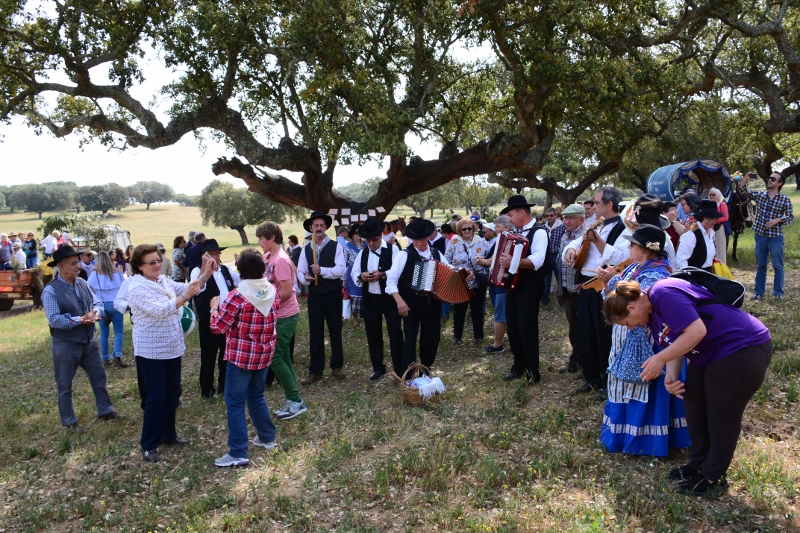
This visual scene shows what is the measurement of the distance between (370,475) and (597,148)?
51.7 feet

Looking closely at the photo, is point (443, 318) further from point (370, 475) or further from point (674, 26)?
point (674, 26)

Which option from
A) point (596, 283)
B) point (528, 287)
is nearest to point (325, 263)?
point (528, 287)

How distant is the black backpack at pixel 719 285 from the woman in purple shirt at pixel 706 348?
48 mm

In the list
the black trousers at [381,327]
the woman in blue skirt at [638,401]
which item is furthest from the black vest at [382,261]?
the woman in blue skirt at [638,401]

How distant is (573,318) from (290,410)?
339 centimetres

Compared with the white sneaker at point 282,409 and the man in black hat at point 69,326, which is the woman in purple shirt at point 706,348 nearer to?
the white sneaker at point 282,409

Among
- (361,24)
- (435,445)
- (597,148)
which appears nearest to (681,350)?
(435,445)

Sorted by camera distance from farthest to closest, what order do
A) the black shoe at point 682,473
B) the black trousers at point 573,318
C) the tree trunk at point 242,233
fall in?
the tree trunk at point 242,233 → the black trousers at point 573,318 → the black shoe at point 682,473

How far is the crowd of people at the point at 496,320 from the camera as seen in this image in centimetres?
396

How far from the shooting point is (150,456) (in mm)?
5582

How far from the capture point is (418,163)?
16891mm

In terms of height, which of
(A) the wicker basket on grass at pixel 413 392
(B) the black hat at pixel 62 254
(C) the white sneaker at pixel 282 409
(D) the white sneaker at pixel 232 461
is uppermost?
(B) the black hat at pixel 62 254

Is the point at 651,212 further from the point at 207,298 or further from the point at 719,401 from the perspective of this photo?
the point at 207,298

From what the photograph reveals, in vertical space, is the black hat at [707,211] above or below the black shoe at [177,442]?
above
